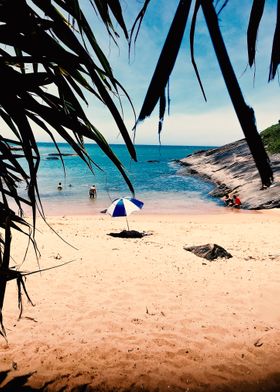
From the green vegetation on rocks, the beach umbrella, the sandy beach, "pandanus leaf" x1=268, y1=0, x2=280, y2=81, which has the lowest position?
the sandy beach

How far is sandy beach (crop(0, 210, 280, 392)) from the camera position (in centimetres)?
517

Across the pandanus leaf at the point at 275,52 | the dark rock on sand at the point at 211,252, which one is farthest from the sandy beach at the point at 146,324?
the pandanus leaf at the point at 275,52

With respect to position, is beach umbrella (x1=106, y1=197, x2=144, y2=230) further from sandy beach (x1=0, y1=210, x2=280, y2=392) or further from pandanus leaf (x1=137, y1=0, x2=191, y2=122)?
pandanus leaf (x1=137, y1=0, x2=191, y2=122)

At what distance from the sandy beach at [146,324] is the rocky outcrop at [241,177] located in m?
5.03

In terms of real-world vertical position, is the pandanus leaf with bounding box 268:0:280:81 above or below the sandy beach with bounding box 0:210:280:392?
above

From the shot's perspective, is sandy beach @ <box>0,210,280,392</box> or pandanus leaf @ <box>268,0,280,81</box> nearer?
pandanus leaf @ <box>268,0,280,81</box>

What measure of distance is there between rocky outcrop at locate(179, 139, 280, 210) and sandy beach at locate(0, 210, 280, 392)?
16.5 feet

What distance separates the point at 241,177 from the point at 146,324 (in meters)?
32.6

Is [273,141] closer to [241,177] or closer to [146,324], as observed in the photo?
[241,177]

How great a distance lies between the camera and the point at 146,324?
676 cm

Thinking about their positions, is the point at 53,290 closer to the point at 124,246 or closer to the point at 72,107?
the point at 124,246

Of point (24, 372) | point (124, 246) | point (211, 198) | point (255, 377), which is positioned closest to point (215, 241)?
point (124, 246)

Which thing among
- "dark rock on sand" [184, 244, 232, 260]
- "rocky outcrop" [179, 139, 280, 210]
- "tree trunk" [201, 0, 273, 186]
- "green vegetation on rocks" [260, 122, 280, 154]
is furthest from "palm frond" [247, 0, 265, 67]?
"green vegetation on rocks" [260, 122, 280, 154]

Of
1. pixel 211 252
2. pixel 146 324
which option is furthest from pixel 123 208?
pixel 146 324
